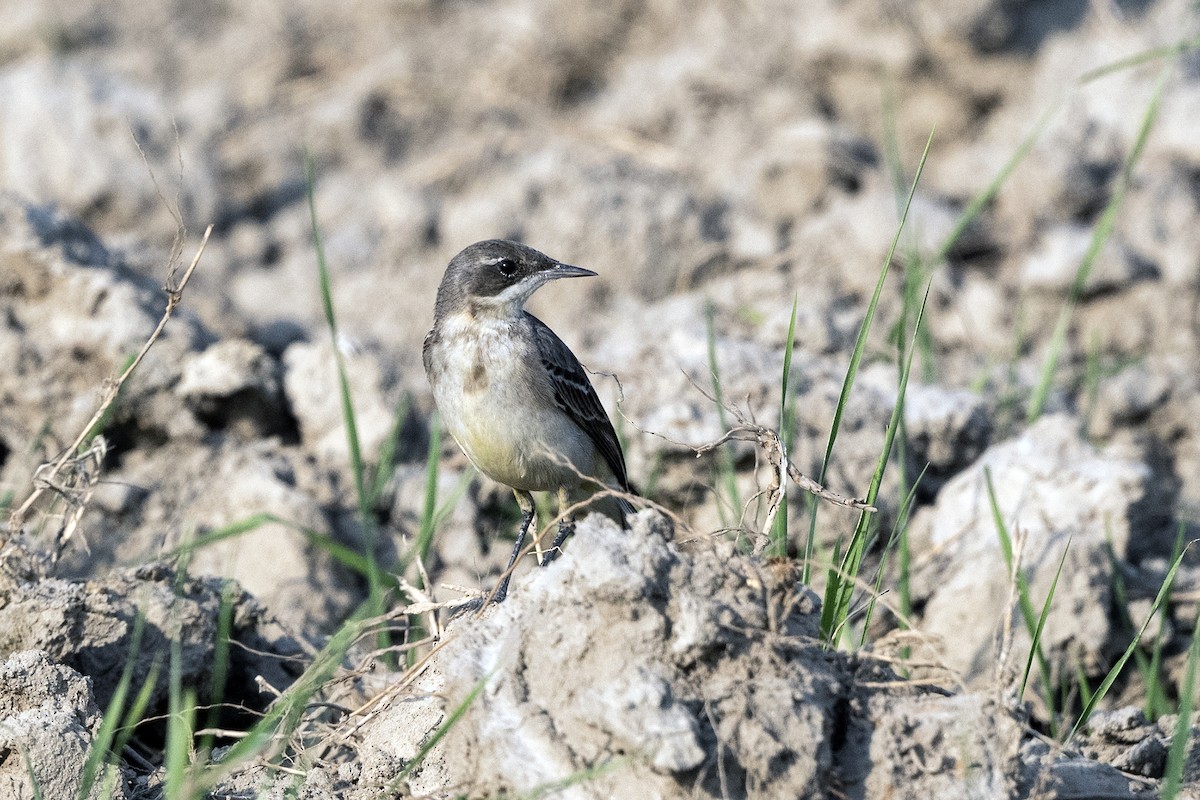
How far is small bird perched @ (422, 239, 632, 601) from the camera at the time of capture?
598 cm

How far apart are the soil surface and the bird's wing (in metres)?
0.26

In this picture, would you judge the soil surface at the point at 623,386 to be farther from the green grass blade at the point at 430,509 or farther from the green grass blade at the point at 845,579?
the green grass blade at the point at 845,579

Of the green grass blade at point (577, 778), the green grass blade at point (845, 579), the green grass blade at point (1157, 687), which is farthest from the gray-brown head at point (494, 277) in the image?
the green grass blade at point (577, 778)

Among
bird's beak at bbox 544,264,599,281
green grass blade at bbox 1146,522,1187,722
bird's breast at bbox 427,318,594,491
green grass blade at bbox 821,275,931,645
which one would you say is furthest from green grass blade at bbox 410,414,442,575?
green grass blade at bbox 1146,522,1187,722

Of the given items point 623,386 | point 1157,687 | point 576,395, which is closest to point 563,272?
point 576,395

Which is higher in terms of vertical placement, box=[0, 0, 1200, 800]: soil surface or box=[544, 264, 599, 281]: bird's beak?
box=[544, 264, 599, 281]: bird's beak

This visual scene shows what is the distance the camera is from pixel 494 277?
20.4 ft

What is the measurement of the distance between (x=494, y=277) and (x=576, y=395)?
0.61 m

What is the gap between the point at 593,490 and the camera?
651cm

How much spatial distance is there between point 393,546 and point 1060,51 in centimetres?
576

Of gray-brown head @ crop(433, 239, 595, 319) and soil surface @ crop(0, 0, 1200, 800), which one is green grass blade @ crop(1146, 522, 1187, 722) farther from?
gray-brown head @ crop(433, 239, 595, 319)

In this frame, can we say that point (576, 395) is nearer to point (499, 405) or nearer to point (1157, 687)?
point (499, 405)

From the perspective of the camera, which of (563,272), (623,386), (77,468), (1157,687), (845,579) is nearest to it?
(845,579)

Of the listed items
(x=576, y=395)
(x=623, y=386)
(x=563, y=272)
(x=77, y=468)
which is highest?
(x=563, y=272)
